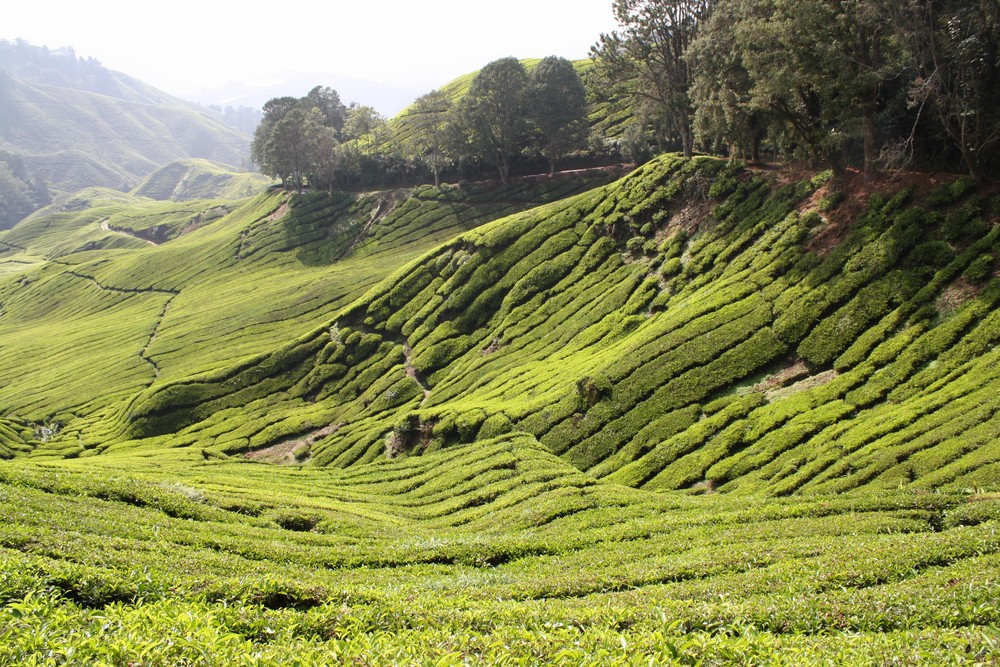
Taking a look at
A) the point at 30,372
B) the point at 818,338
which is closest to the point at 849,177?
the point at 818,338

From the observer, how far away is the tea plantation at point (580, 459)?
1123 cm

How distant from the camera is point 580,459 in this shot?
3678cm

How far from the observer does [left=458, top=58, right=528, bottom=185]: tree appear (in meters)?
107

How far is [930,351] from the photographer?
28.9 m

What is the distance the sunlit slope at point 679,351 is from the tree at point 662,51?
1041 cm

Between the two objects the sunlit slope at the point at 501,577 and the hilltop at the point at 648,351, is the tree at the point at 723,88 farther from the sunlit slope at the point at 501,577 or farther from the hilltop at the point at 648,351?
the sunlit slope at the point at 501,577

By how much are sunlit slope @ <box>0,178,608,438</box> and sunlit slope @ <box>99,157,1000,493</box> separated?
17.7m

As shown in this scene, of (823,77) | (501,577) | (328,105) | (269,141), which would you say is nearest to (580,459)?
(501,577)

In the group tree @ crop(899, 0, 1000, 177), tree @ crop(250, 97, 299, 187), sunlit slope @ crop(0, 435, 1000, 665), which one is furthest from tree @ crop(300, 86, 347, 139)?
sunlit slope @ crop(0, 435, 1000, 665)

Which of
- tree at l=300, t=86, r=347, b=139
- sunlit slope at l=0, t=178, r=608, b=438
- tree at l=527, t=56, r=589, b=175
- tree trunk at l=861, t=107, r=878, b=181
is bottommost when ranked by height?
sunlit slope at l=0, t=178, r=608, b=438

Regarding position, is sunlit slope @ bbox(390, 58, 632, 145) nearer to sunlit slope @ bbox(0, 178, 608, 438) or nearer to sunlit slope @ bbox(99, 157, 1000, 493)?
sunlit slope @ bbox(0, 178, 608, 438)

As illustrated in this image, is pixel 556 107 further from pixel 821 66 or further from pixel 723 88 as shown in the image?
pixel 821 66

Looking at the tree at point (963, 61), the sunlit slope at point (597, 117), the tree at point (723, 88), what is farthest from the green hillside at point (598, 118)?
the tree at point (963, 61)

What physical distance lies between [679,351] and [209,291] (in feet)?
333
